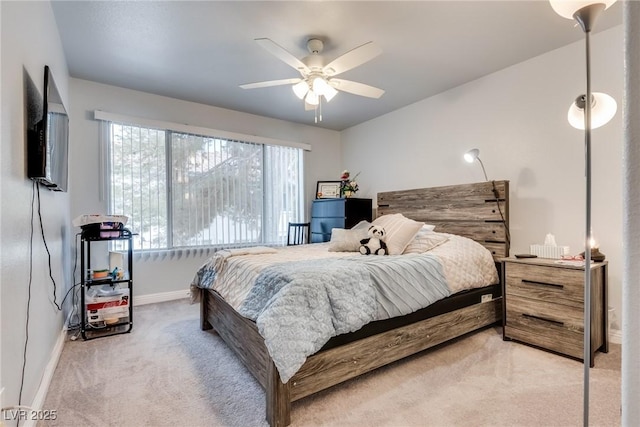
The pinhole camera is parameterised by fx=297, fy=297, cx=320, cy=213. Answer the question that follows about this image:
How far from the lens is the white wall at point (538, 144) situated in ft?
7.80

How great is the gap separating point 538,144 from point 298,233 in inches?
123

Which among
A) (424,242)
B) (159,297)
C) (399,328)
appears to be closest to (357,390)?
(399,328)

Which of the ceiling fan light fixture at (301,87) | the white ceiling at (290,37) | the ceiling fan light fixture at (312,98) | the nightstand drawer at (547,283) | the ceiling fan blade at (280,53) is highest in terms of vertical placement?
the white ceiling at (290,37)

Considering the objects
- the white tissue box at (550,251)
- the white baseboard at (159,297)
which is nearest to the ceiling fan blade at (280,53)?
the white tissue box at (550,251)

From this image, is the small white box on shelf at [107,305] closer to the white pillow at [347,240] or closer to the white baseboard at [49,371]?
the white baseboard at [49,371]

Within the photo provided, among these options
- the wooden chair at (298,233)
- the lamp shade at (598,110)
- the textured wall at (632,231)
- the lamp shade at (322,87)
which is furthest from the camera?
the wooden chair at (298,233)

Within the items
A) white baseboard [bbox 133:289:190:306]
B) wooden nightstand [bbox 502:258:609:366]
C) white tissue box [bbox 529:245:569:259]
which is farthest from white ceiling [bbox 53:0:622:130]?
white baseboard [bbox 133:289:190:306]

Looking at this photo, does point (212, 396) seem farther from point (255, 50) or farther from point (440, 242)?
point (255, 50)

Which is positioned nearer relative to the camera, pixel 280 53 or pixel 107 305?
pixel 280 53

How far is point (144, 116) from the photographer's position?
355 cm

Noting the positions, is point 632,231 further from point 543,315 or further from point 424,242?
point 424,242

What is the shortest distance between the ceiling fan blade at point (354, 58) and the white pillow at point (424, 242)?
162 centimetres

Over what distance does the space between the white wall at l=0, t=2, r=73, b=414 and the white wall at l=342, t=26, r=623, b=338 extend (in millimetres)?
3284

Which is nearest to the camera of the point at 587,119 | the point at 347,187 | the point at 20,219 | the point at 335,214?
the point at 587,119
